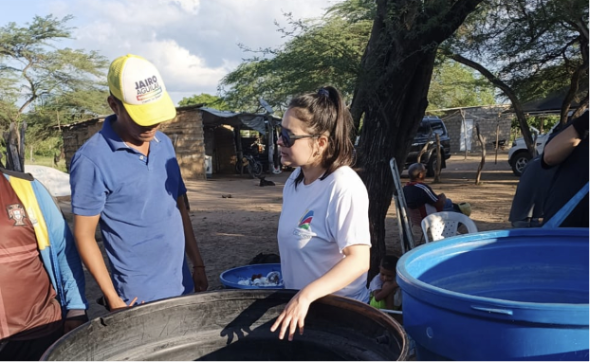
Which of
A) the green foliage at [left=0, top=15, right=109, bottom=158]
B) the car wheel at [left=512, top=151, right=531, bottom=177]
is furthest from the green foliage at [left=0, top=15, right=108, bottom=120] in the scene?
the car wheel at [left=512, top=151, right=531, bottom=177]

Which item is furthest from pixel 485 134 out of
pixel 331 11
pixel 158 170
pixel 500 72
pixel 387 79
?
pixel 158 170

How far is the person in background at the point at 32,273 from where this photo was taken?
6.03 feet

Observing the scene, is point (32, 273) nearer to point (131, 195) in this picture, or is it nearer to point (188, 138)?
point (131, 195)

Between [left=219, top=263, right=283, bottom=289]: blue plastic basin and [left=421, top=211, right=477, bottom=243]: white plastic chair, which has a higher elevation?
[left=421, top=211, right=477, bottom=243]: white plastic chair

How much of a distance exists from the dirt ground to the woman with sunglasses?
431 centimetres

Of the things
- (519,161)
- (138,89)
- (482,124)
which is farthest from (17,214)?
(482,124)

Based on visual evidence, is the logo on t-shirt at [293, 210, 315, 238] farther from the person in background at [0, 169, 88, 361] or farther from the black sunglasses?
the person in background at [0, 169, 88, 361]

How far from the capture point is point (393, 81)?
5328 millimetres

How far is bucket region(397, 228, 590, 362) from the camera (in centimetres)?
107

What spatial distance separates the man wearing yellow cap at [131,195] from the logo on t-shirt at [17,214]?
0.56 feet

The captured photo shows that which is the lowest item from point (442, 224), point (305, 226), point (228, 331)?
point (442, 224)

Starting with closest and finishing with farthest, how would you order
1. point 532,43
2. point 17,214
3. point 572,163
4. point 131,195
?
point 17,214 < point 131,195 < point 572,163 < point 532,43

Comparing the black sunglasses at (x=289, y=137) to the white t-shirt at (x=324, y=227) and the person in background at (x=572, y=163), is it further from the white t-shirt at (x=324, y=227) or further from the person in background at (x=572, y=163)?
the person in background at (x=572, y=163)

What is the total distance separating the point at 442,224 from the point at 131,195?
12.5 feet
